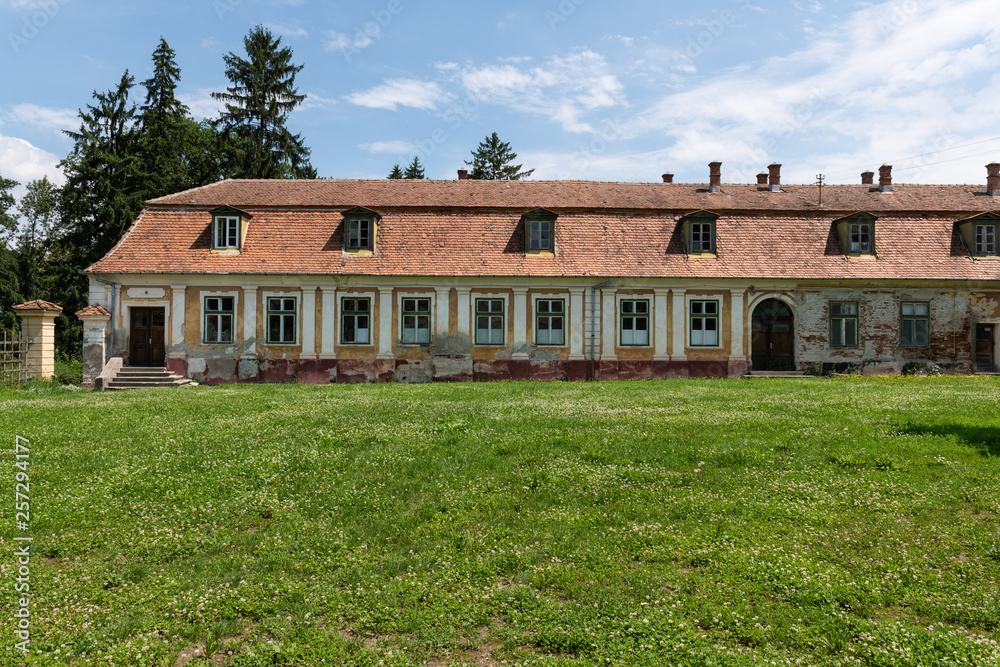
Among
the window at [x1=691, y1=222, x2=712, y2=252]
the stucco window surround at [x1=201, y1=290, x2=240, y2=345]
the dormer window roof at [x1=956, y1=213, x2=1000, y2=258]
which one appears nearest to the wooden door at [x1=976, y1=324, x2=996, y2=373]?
the dormer window roof at [x1=956, y1=213, x2=1000, y2=258]

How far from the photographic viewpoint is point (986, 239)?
2302 cm

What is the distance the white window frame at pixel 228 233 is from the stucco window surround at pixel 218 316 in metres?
1.78

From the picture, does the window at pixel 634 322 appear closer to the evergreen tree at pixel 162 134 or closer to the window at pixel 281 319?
the window at pixel 281 319

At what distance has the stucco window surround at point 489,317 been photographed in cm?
2217

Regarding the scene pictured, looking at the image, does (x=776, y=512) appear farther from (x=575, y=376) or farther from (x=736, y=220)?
(x=736, y=220)

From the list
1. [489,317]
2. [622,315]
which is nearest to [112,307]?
[489,317]

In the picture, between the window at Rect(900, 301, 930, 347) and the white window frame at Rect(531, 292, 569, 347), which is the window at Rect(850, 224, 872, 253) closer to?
the window at Rect(900, 301, 930, 347)

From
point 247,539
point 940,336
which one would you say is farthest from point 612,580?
point 940,336

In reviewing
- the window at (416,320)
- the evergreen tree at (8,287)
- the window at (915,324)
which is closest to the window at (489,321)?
the window at (416,320)

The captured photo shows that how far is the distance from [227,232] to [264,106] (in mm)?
21446

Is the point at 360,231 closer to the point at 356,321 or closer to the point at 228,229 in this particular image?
the point at 356,321

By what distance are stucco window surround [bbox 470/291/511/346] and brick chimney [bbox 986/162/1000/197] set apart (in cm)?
2218

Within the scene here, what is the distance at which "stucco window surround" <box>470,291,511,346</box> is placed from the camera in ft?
72.7

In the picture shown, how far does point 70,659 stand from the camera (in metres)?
4.11
